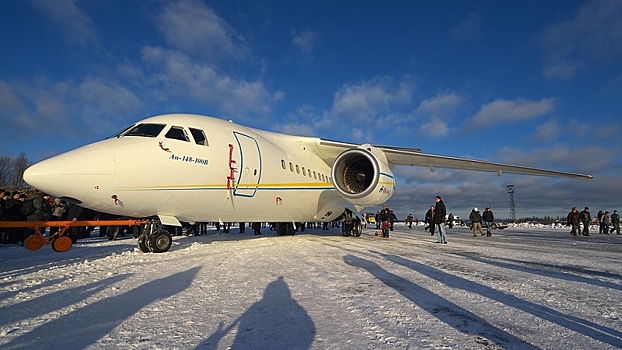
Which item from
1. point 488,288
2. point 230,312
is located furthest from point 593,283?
point 230,312

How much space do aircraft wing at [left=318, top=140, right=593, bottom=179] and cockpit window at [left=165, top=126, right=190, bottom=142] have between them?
5711 millimetres

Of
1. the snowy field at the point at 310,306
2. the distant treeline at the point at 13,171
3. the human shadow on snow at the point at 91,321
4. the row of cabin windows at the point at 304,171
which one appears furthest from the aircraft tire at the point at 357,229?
the distant treeline at the point at 13,171

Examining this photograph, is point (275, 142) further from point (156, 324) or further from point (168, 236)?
point (156, 324)

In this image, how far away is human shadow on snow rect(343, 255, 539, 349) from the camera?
2514 mm

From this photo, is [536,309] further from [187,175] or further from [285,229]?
[285,229]

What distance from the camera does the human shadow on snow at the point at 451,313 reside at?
2.51 m

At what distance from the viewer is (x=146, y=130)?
276 inches

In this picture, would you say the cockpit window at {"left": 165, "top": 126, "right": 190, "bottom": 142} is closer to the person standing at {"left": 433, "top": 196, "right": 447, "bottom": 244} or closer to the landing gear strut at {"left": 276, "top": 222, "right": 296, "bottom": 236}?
the landing gear strut at {"left": 276, "top": 222, "right": 296, "bottom": 236}

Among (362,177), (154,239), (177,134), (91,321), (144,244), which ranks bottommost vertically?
(91,321)

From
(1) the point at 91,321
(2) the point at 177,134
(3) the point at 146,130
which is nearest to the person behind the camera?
(1) the point at 91,321

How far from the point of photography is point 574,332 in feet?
8.72

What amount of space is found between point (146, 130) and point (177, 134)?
57 cm

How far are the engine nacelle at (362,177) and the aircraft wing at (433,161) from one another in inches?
23.1

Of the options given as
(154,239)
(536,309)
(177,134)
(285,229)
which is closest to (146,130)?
(177,134)
